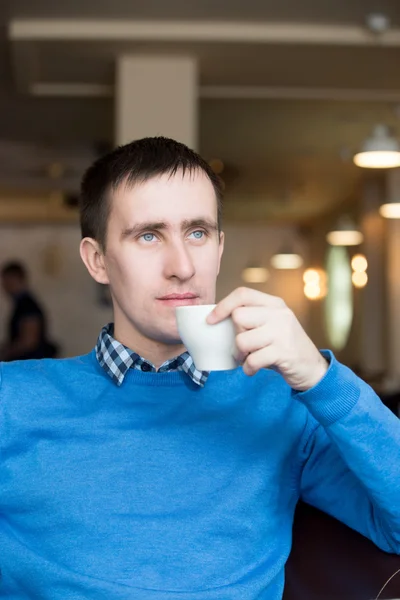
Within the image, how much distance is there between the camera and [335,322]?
11875 mm

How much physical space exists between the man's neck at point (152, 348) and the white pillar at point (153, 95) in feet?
11.5

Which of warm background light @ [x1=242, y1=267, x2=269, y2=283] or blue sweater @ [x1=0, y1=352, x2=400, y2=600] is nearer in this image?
blue sweater @ [x1=0, y1=352, x2=400, y2=600]

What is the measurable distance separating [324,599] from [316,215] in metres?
11.4

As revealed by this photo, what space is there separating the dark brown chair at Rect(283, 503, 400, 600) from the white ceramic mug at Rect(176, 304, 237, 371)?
1.40ft

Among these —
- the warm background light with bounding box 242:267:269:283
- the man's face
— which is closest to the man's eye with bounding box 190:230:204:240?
the man's face

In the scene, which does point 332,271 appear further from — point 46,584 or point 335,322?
point 46,584

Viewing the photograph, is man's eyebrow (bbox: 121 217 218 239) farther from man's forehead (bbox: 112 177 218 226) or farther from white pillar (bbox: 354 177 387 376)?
white pillar (bbox: 354 177 387 376)

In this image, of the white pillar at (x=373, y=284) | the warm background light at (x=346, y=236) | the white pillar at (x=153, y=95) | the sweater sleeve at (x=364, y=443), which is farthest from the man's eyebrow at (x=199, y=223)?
the white pillar at (x=373, y=284)

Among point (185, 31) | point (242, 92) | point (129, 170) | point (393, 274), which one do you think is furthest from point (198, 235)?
point (393, 274)

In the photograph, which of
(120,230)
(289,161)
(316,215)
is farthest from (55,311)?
(120,230)

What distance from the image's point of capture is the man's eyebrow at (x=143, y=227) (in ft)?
4.23

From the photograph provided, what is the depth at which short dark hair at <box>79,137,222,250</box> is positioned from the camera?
1351 millimetres

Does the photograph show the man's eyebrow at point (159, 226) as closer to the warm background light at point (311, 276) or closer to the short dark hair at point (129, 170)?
the short dark hair at point (129, 170)

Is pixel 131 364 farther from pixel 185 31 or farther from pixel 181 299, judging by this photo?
pixel 185 31
